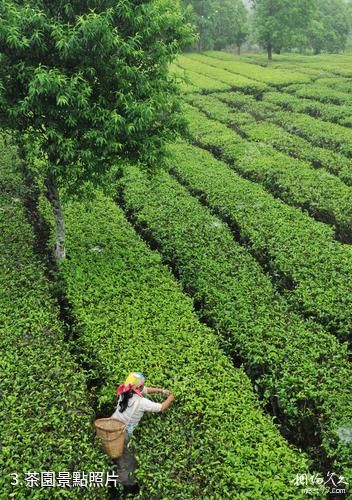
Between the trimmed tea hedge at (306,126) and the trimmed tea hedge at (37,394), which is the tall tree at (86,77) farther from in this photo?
the trimmed tea hedge at (306,126)

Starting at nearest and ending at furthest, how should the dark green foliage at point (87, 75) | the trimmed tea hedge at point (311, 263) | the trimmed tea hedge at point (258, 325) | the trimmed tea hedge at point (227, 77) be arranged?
the trimmed tea hedge at point (258, 325) → the dark green foliage at point (87, 75) → the trimmed tea hedge at point (311, 263) → the trimmed tea hedge at point (227, 77)

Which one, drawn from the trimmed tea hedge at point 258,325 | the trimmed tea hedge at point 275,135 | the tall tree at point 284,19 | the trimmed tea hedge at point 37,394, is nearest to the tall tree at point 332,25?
the tall tree at point 284,19

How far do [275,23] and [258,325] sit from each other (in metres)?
44.6

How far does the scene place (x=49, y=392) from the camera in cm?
755

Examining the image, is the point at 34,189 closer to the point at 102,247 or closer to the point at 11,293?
the point at 102,247

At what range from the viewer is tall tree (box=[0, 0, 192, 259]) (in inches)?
331

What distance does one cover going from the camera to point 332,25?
60250 millimetres

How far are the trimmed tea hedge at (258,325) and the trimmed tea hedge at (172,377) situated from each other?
1.60ft

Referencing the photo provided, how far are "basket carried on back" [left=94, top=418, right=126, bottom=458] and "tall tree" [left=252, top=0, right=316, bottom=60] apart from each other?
154 feet

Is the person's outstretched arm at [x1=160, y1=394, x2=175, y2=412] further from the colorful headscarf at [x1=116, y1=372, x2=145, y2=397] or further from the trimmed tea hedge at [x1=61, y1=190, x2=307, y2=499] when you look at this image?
the colorful headscarf at [x1=116, y1=372, x2=145, y2=397]

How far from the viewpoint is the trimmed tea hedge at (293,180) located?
47.4 feet

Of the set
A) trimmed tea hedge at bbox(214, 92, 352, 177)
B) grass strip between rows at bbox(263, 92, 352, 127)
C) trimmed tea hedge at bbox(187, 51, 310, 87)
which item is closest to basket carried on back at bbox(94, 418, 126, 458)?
trimmed tea hedge at bbox(214, 92, 352, 177)

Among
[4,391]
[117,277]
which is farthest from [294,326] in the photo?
[4,391]

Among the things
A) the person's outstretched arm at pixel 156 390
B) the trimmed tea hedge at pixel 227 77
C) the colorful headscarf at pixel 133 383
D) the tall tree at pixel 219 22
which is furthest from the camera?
the tall tree at pixel 219 22
